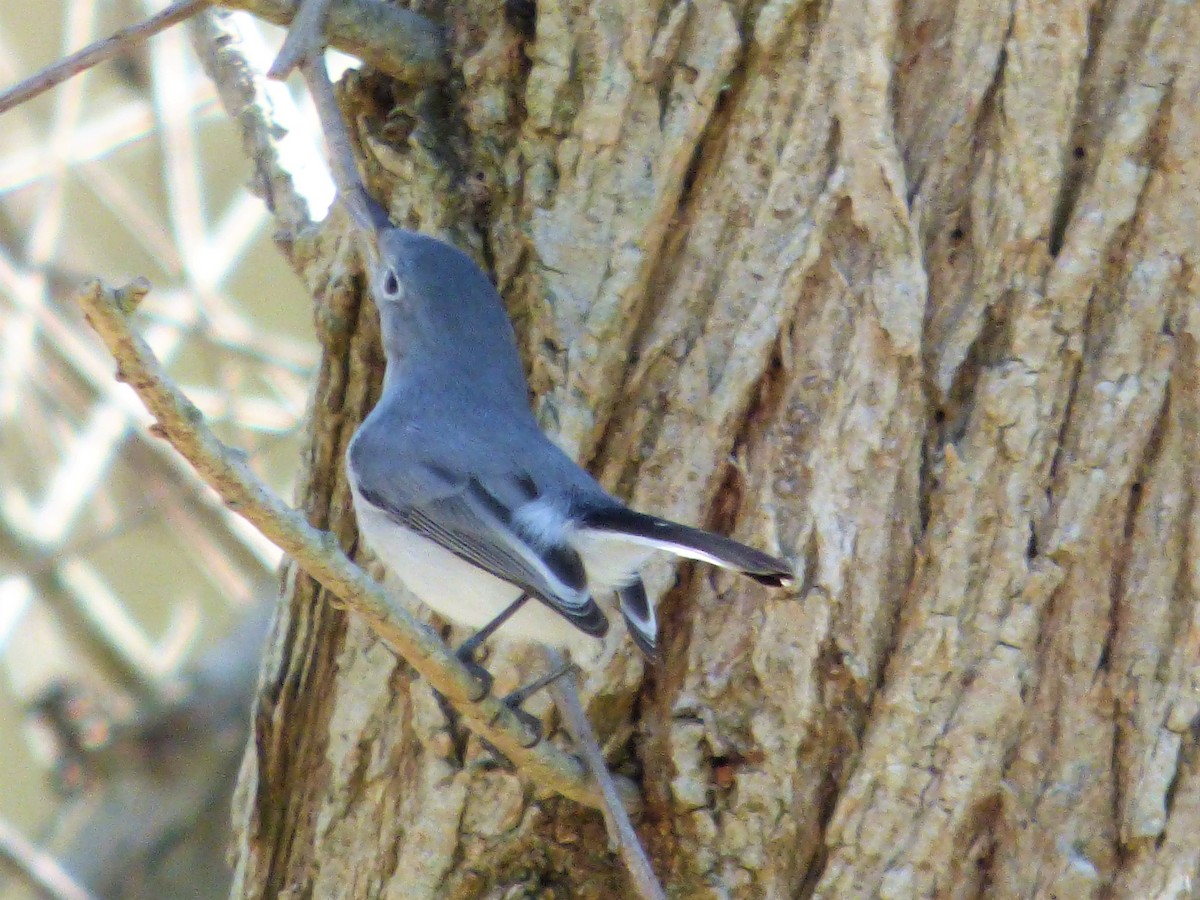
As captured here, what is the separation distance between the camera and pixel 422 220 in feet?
7.99

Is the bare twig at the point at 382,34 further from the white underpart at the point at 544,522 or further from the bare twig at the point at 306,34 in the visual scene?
the white underpart at the point at 544,522

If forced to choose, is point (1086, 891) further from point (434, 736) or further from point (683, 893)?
point (434, 736)

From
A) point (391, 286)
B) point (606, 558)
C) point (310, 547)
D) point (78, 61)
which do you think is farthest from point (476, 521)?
point (78, 61)

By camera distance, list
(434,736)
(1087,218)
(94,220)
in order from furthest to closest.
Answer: (94,220)
(434,736)
(1087,218)

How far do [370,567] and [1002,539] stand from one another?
1.09 metres

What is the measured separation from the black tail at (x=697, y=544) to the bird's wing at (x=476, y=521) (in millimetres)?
153

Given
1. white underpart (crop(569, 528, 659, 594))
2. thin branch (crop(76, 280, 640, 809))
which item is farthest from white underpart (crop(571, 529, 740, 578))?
thin branch (crop(76, 280, 640, 809))

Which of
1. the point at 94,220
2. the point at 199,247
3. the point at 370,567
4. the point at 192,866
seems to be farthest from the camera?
the point at 94,220

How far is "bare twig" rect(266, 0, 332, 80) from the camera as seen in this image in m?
2.15

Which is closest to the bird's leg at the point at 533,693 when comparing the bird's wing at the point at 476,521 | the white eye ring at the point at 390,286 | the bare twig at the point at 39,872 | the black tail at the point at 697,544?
the bird's wing at the point at 476,521

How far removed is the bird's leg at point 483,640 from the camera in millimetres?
2223

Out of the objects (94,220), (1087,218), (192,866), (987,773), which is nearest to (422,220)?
(1087,218)

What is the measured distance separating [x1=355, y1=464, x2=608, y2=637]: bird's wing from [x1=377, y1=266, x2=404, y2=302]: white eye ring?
31 centimetres

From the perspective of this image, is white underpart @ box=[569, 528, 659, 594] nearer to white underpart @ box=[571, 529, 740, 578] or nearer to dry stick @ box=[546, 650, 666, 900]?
white underpart @ box=[571, 529, 740, 578]
